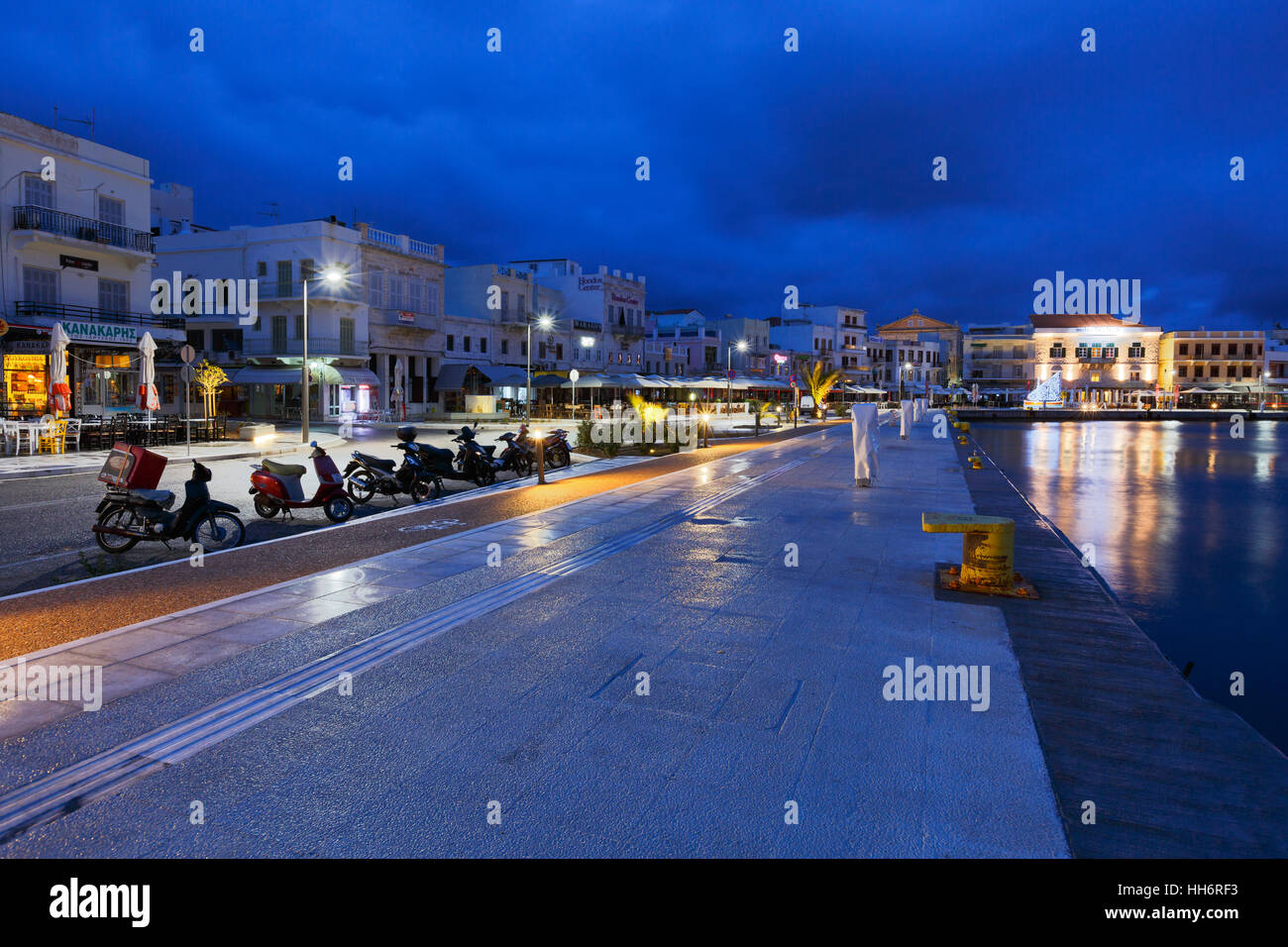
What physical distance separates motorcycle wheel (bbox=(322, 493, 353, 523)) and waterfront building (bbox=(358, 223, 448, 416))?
28711 mm

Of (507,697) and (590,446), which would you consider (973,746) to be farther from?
(590,446)

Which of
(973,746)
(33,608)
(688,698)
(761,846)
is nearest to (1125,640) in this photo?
(973,746)

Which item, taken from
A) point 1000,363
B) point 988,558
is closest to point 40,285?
point 988,558

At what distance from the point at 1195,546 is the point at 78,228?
110 feet

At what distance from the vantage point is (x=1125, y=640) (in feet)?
20.0

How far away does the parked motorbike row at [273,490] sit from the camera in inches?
344

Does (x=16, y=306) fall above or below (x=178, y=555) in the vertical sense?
above

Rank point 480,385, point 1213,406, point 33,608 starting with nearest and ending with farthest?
point 33,608 < point 480,385 < point 1213,406

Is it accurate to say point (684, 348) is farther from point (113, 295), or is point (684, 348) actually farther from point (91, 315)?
point (91, 315)

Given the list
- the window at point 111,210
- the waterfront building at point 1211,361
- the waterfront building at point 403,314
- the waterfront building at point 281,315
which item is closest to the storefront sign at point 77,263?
the window at point 111,210

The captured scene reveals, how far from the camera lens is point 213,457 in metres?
19.0

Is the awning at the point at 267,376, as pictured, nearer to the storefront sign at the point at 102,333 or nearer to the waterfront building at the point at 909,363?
the storefront sign at the point at 102,333
